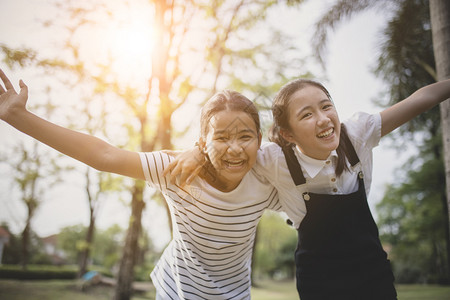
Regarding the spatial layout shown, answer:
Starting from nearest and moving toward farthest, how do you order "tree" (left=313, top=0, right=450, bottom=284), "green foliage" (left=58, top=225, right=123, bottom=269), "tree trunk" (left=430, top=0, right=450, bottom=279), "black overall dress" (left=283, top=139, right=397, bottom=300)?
1. "black overall dress" (left=283, top=139, right=397, bottom=300)
2. "tree trunk" (left=430, top=0, right=450, bottom=279)
3. "tree" (left=313, top=0, right=450, bottom=284)
4. "green foliage" (left=58, top=225, right=123, bottom=269)

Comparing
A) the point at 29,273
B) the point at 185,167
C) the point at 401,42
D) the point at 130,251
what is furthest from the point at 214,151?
the point at 29,273

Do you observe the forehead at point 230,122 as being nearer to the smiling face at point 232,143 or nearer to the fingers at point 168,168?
the smiling face at point 232,143

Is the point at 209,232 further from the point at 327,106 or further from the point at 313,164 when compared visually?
the point at 327,106

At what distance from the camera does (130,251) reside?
26.1 ft

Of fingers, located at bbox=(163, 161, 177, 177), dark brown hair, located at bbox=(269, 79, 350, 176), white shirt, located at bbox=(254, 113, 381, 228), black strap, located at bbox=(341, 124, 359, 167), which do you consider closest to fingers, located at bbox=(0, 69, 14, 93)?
fingers, located at bbox=(163, 161, 177, 177)

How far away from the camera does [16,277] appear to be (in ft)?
50.9

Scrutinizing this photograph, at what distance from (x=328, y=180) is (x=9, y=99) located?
1886 millimetres

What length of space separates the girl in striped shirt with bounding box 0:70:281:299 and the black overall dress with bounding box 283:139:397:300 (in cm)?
31

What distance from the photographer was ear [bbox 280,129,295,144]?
2084mm

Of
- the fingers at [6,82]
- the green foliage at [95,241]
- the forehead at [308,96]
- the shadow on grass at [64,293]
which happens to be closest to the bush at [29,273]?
Result: the shadow on grass at [64,293]

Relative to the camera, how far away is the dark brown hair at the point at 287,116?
2041 mm

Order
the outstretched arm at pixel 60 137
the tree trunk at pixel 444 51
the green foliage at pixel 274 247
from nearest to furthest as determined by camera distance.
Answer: the outstretched arm at pixel 60 137 → the tree trunk at pixel 444 51 → the green foliage at pixel 274 247

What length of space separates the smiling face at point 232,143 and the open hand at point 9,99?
3.31ft

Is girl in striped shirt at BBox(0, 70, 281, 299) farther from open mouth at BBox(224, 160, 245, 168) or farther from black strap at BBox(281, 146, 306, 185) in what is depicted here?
black strap at BBox(281, 146, 306, 185)
